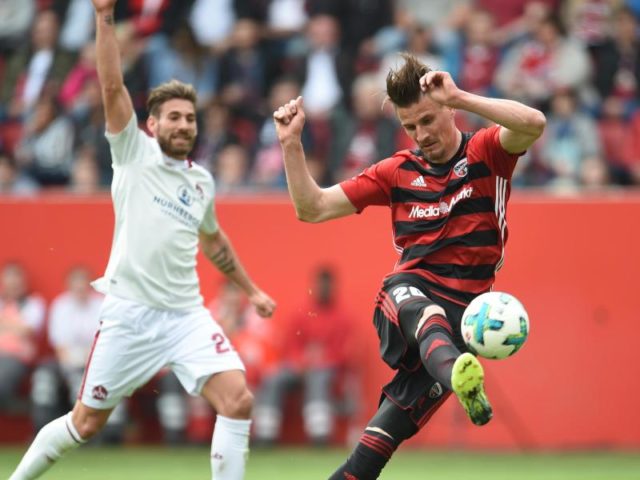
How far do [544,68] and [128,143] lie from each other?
24.8ft

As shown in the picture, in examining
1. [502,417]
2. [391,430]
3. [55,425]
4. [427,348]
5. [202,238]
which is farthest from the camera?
[502,417]

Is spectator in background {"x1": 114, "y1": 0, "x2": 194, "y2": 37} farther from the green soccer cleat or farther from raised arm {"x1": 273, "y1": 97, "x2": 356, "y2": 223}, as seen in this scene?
the green soccer cleat

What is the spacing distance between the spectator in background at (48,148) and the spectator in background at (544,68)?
16.4 ft

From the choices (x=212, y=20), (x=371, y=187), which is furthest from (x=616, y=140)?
(x=371, y=187)

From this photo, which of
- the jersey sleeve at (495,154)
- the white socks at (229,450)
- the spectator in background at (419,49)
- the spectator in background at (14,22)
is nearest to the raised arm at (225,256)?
A: the white socks at (229,450)

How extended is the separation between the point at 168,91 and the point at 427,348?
2783mm

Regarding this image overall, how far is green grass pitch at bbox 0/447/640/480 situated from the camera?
1104 cm

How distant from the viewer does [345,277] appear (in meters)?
13.7

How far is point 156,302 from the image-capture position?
26.7 feet

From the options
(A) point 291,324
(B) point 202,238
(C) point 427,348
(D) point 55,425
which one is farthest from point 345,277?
(C) point 427,348

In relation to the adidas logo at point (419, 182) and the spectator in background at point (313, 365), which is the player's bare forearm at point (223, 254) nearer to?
the adidas logo at point (419, 182)

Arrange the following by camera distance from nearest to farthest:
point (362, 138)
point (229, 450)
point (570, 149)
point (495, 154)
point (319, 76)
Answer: point (495, 154) < point (229, 450) < point (570, 149) < point (362, 138) < point (319, 76)

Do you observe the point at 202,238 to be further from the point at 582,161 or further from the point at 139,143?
the point at 582,161

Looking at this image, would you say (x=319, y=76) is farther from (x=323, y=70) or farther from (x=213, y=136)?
(x=213, y=136)
